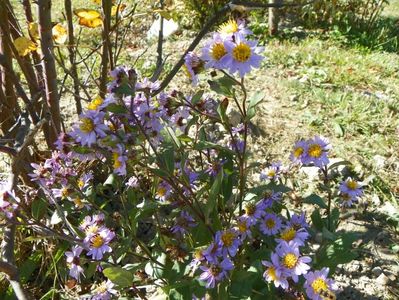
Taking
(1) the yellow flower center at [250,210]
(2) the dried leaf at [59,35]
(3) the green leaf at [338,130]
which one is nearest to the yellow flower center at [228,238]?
(1) the yellow flower center at [250,210]

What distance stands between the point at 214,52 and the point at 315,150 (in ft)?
1.53

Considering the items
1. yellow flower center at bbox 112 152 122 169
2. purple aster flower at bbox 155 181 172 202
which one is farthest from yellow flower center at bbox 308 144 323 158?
yellow flower center at bbox 112 152 122 169

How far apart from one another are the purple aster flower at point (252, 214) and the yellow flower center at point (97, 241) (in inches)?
15.0

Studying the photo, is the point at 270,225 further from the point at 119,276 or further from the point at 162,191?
the point at 119,276

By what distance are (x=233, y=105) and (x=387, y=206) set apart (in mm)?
1020

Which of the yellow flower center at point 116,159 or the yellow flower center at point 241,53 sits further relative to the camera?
the yellow flower center at point 116,159

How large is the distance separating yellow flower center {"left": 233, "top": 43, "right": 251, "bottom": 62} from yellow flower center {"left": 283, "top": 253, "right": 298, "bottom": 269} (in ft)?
1.52

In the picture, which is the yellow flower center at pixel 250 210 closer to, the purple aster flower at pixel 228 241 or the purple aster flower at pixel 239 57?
the purple aster flower at pixel 228 241

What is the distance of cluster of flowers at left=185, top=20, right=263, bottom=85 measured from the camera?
40.8 inches

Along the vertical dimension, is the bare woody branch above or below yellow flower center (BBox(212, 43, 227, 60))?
below

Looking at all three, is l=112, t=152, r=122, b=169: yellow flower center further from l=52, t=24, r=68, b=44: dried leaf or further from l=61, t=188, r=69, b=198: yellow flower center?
l=52, t=24, r=68, b=44: dried leaf

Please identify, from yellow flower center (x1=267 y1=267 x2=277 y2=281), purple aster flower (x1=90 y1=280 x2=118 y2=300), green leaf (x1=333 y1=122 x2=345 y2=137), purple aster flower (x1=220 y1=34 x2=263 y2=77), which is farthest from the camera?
green leaf (x1=333 y1=122 x2=345 y2=137)

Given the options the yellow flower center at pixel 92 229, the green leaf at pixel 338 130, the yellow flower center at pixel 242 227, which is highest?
the yellow flower center at pixel 92 229

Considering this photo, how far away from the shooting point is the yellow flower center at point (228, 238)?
1.22 meters
